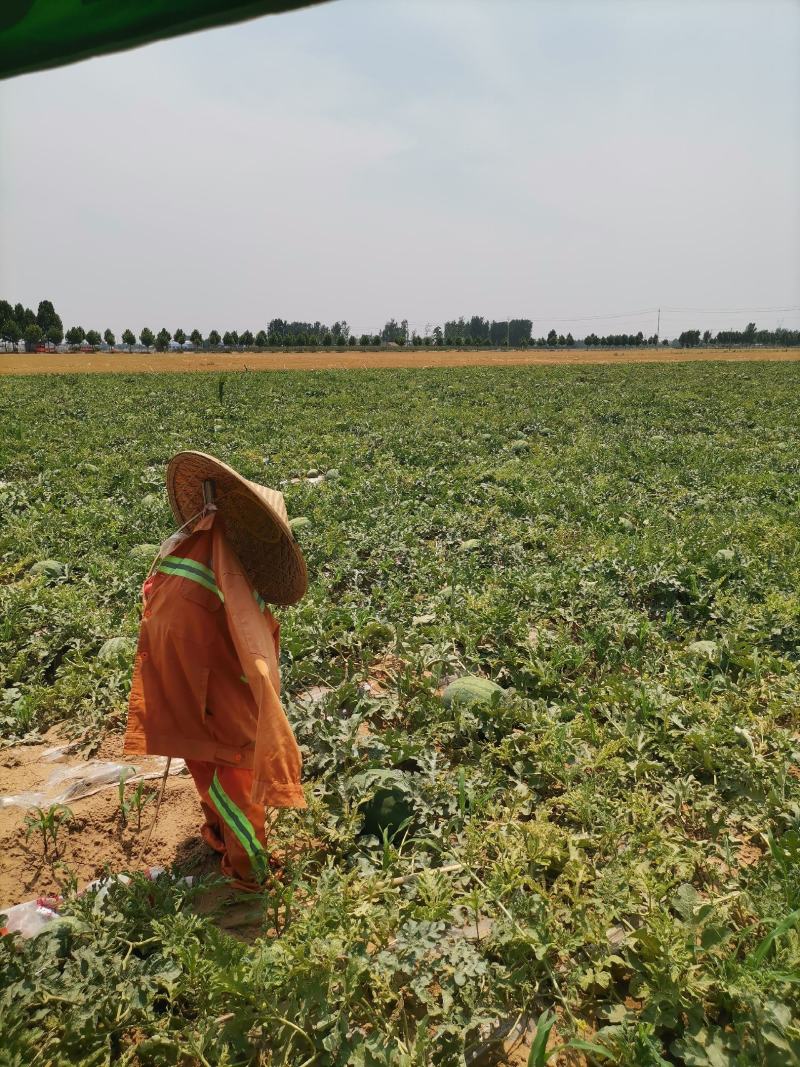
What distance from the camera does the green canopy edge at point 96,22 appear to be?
68 centimetres

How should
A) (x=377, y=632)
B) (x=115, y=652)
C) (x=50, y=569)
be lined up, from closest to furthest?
(x=115, y=652) < (x=377, y=632) < (x=50, y=569)

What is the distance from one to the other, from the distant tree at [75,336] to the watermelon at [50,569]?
9880 centimetres

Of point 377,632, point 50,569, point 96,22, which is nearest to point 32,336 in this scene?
point 50,569

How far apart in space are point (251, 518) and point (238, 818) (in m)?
1.24

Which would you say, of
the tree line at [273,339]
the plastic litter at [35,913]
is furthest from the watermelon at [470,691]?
the tree line at [273,339]

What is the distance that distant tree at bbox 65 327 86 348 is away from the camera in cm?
9056

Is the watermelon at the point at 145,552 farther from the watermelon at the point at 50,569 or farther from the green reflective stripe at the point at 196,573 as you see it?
the green reflective stripe at the point at 196,573

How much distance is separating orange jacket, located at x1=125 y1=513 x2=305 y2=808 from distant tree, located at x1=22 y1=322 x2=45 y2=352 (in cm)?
9415

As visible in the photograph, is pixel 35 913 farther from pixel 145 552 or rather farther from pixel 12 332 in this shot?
pixel 12 332

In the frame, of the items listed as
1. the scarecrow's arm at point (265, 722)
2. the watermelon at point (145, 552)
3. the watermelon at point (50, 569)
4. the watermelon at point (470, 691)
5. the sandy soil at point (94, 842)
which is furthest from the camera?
the watermelon at point (145, 552)

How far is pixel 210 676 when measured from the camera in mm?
2570

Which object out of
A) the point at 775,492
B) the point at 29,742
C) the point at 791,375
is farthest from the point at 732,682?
the point at 791,375

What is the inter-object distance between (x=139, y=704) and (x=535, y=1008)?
1.84 metres

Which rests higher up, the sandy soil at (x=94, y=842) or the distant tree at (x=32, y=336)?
the distant tree at (x=32, y=336)
